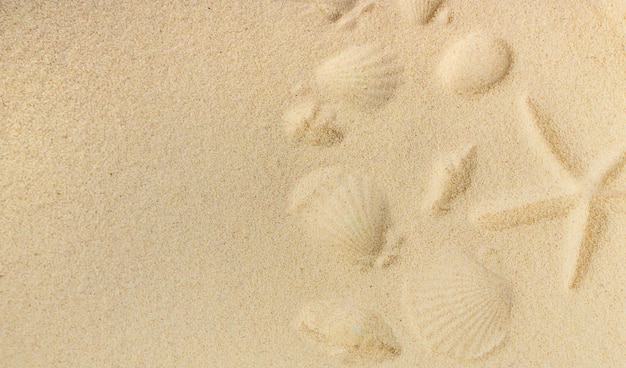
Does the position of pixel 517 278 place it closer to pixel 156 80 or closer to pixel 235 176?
pixel 235 176

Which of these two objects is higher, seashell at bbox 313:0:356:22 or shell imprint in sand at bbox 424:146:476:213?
seashell at bbox 313:0:356:22

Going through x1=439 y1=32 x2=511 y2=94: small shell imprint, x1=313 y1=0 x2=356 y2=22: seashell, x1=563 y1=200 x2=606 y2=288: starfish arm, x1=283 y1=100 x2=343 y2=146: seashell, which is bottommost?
x1=563 y1=200 x2=606 y2=288: starfish arm

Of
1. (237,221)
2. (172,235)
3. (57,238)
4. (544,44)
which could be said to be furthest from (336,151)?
(57,238)

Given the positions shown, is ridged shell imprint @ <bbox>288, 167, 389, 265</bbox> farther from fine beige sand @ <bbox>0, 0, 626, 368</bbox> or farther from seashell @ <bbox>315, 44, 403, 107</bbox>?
seashell @ <bbox>315, 44, 403, 107</bbox>

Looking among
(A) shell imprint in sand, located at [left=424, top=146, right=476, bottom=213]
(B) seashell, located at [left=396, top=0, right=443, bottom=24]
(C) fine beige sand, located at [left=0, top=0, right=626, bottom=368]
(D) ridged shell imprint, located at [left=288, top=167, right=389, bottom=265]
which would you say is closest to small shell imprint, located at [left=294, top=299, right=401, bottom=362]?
(C) fine beige sand, located at [left=0, top=0, right=626, bottom=368]

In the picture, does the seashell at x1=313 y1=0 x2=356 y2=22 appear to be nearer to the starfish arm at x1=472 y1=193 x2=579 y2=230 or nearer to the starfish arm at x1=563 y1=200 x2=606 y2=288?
the starfish arm at x1=472 y1=193 x2=579 y2=230

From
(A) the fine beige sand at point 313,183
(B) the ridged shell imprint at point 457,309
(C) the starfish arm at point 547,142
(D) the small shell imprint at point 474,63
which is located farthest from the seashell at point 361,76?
(B) the ridged shell imprint at point 457,309

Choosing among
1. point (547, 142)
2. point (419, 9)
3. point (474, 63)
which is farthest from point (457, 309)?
point (419, 9)

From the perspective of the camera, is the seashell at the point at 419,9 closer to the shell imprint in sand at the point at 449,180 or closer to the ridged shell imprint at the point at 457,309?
the shell imprint in sand at the point at 449,180
